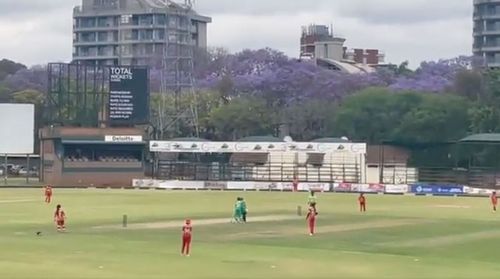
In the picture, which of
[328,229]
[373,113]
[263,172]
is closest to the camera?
[328,229]

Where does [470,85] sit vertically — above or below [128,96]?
above

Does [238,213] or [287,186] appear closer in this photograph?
[238,213]

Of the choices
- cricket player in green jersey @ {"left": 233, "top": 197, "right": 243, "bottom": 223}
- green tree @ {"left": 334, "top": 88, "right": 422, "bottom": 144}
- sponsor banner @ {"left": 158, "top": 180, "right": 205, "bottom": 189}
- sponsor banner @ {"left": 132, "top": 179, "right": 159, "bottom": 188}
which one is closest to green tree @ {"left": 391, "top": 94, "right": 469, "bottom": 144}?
green tree @ {"left": 334, "top": 88, "right": 422, "bottom": 144}

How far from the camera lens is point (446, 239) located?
163 feet

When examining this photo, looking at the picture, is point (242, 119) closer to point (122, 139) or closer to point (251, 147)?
point (251, 147)

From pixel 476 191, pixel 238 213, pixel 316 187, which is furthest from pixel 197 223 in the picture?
pixel 316 187

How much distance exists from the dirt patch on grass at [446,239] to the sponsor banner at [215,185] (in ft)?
193

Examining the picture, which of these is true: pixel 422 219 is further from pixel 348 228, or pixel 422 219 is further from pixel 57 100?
pixel 57 100

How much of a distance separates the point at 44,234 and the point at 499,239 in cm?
2062

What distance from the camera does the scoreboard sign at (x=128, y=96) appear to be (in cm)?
11738

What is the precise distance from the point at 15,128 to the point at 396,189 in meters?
39.3

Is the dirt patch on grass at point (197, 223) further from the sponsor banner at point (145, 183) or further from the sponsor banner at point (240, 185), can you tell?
the sponsor banner at point (145, 183)

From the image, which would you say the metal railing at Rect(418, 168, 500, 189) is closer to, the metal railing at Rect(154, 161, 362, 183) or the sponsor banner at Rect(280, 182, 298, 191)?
the metal railing at Rect(154, 161, 362, 183)

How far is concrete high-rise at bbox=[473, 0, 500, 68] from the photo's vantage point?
176 m
